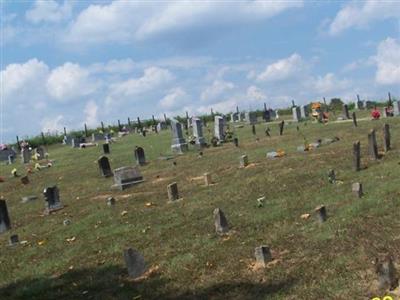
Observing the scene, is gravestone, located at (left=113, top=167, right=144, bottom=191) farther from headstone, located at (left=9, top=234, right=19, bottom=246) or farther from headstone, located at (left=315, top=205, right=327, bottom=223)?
headstone, located at (left=315, top=205, right=327, bottom=223)

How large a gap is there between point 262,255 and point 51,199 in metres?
13.1

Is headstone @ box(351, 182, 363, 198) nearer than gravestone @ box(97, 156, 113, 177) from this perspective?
Yes

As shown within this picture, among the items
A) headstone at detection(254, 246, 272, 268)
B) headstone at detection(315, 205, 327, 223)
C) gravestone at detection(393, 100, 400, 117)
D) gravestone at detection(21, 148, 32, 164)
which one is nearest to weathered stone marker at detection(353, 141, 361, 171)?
headstone at detection(315, 205, 327, 223)

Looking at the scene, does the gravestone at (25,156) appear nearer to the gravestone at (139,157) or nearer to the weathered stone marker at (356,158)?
the gravestone at (139,157)

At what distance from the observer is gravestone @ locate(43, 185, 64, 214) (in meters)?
21.5

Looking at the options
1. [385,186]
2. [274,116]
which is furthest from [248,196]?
[274,116]

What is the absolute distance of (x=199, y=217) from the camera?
15.3 metres

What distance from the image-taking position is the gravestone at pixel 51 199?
21.5 metres

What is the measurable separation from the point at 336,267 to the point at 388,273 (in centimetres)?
135

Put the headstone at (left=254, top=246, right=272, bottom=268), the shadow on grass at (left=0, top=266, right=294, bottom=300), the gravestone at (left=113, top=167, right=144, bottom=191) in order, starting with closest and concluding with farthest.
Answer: the shadow on grass at (left=0, top=266, right=294, bottom=300)
the headstone at (left=254, top=246, right=272, bottom=268)
the gravestone at (left=113, top=167, right=144, bottom=191)

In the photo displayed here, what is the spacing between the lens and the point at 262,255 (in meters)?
10.5

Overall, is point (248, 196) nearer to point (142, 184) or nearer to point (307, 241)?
point (307, 241)

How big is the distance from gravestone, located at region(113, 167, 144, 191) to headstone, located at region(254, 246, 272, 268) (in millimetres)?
13663

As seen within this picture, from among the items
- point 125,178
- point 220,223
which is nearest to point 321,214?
point 220,223
